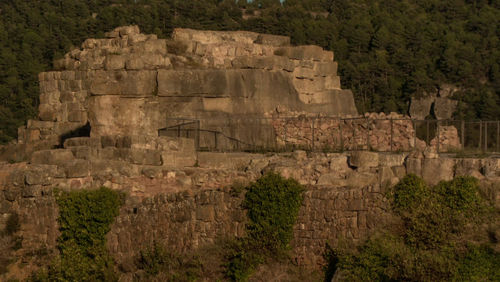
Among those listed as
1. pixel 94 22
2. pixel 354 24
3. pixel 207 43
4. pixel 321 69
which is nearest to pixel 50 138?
pixel 207 43

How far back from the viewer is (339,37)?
57469 millimetres

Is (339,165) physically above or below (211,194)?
above

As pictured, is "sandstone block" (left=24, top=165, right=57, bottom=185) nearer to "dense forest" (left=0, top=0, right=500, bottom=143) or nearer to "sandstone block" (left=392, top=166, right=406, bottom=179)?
"sandstone block" (left=392, top=166, right=406, bottom=179)

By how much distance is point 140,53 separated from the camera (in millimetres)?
15773

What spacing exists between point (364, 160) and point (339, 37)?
4670 cm

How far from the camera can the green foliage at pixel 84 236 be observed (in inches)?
448

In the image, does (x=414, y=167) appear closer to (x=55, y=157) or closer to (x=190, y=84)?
(x=190, y=84)

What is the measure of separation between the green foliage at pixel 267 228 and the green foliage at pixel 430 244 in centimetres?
96

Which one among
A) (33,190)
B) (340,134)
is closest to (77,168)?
(33,190)

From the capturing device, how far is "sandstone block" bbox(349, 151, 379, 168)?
11.8 meters

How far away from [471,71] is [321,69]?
42184 mm

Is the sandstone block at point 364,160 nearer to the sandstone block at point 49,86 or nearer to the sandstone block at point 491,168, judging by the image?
the sandstone block at point 491,168

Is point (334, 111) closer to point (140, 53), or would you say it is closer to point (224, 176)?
point (140, 53)

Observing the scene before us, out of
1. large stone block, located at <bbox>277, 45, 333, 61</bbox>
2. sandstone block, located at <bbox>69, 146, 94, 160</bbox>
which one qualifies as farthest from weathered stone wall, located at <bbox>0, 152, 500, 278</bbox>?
large stone block, located at <bbox>277, 45, 333, 61</bbox>
